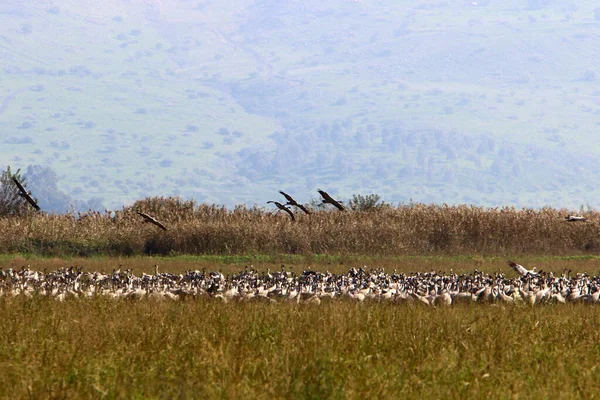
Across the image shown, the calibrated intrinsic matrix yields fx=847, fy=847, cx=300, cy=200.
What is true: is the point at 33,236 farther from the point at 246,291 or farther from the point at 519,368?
the point at 519,368

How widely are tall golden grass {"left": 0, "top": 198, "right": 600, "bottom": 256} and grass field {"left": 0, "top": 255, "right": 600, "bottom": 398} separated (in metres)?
14.8

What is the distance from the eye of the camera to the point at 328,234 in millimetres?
28891

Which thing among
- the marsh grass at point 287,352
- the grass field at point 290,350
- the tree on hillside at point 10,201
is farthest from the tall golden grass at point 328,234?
the marsh grass at point 287,352

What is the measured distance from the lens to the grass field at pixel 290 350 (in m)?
7.49

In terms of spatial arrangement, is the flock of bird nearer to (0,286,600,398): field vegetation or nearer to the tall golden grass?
(0,286,600,398): field vegetation

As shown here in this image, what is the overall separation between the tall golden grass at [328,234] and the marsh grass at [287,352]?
15762 mm

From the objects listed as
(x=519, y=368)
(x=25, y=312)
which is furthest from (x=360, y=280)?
(x=519, y=368)

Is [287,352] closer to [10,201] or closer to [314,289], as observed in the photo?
[314,289]

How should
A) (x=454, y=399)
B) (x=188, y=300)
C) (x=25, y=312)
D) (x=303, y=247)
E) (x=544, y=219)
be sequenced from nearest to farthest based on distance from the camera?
(x=454, y=399) < (x=25, y=312) < (x=188, y=300) < (x=303, y=247) < (x=544, y=219)

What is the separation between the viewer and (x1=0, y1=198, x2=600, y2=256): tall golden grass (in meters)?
28.8

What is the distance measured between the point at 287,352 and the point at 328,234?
20.2m

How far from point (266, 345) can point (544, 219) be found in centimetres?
2421

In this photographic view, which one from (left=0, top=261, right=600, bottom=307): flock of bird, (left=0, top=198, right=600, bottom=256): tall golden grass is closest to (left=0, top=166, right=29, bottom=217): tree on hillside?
(left=0, top=198, right=600, bottom=256): tall golden grass

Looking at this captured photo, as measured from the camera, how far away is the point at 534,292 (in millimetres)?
15242
